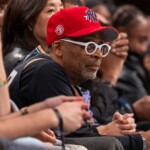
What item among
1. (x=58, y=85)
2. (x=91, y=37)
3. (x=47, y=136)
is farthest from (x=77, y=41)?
(x=47, y=136)

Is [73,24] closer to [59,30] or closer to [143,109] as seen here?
[59,30]

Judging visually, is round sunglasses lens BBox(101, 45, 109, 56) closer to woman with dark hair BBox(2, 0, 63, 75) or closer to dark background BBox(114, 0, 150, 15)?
woman with dark hair BBox(2, 0, 63, 75)

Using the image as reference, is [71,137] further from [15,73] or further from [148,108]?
[148,108]

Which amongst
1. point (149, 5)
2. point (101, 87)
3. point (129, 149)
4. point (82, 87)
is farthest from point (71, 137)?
point (149, 5)

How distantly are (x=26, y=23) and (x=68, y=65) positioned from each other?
30.9 inches

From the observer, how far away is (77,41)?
15.5 ft

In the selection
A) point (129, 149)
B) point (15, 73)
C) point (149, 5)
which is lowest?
point (149, 5)

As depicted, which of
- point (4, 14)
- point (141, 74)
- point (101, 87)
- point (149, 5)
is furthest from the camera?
point (149, 5)

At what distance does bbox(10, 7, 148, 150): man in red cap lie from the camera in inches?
178

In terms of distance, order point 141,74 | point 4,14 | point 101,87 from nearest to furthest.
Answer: point 4,14 < point 101,87 < point 141,74

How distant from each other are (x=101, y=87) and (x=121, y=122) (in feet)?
5.14

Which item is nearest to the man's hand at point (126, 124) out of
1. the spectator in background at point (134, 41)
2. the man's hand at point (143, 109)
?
the man's hand at point (143, 109)

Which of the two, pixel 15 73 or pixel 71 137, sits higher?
pixel 15 73

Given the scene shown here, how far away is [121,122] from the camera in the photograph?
4852 millimetres
